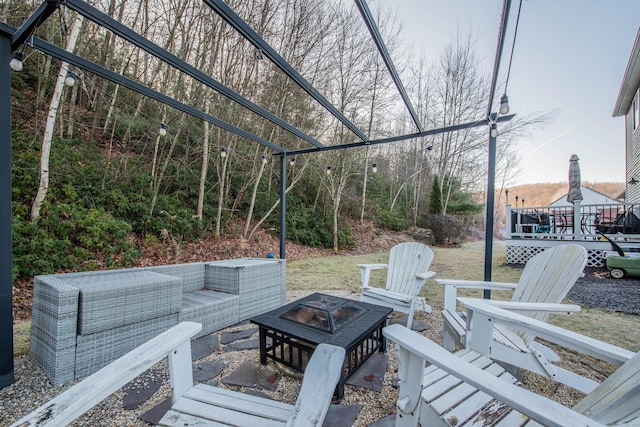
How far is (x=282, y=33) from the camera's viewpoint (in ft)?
20.4

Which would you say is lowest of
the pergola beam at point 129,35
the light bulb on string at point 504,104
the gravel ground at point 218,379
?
the gravel ground at point 218,379

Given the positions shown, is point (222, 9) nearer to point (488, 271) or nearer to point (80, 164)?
point (488, 271)

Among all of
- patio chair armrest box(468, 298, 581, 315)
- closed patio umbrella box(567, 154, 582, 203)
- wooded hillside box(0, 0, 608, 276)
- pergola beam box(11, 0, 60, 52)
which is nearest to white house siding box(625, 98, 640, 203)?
closed patio umbrella box(567, 154, 582, 203)

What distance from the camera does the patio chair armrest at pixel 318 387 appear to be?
796 millimetres

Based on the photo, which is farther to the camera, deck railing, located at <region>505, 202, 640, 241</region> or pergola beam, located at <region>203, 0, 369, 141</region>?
deck railing, located at <region>505, 202, 640, 241</region>

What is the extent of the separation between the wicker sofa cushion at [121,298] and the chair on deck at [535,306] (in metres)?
2.16

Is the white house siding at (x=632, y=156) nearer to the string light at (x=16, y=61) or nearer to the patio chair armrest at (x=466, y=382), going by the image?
the patio chair armrest at (x=466, y=382)

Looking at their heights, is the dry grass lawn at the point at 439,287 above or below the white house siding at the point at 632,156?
below

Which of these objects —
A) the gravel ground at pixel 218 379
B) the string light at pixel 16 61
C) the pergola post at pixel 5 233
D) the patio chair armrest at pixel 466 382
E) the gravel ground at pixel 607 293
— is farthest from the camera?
the gravel ground at pixel 607 293

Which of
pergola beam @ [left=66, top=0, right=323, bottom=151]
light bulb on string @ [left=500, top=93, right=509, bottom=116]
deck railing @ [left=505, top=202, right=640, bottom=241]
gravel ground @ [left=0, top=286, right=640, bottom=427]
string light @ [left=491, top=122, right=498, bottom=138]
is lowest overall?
gravel ground @ [left=0, top=286, right=640, bottom=427]

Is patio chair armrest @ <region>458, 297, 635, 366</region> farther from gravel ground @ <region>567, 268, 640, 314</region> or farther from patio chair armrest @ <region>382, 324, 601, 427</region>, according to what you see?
gravel ground @ <region>567, 268, 640, 314</region>

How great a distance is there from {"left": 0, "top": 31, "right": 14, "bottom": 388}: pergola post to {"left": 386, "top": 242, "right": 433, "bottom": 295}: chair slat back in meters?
3.16

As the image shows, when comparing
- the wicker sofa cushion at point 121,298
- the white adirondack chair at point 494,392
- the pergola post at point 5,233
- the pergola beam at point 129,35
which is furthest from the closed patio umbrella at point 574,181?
the pergola post at point 5,233

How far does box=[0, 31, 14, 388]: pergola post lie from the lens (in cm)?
166
